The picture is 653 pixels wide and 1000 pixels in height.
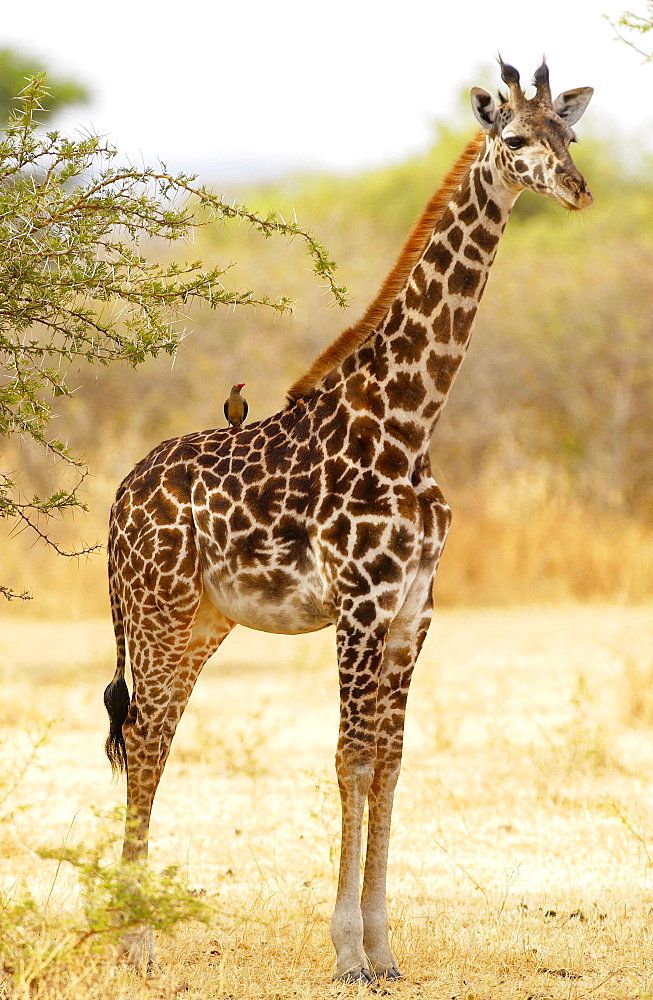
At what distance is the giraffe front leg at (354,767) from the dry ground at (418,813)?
5.6 inches

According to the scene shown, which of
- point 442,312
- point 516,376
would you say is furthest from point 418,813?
point 516,376

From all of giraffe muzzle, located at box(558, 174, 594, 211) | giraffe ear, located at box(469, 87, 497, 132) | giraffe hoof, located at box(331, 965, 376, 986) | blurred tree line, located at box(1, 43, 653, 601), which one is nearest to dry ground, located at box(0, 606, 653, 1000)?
giraffe hoof, located at box(331, 965, 376, 986)

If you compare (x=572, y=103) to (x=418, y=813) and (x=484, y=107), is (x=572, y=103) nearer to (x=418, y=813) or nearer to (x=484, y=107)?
(x=484, y=107)

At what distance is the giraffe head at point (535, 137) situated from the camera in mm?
4086

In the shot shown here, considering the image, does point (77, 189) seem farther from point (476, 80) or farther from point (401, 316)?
point (476, 80)

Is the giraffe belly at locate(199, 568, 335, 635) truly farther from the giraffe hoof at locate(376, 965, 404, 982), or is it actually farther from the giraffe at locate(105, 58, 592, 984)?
the giraffe hoof at locate(376, 965, 404, 982)

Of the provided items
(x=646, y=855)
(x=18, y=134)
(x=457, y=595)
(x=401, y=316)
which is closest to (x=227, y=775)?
(x=646, y=855)

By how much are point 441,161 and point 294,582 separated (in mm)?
29150

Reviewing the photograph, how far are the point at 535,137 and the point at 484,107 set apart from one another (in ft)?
0.84

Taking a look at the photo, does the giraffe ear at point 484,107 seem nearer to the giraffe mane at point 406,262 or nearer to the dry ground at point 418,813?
the giraffe mane at point 406,262

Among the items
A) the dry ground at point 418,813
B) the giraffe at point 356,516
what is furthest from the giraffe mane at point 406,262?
the dry ground at point 418,813

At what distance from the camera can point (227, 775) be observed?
7.70 m

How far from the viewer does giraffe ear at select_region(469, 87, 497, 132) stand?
4.31m

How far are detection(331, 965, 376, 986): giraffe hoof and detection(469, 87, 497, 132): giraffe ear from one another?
2894 millimetres
